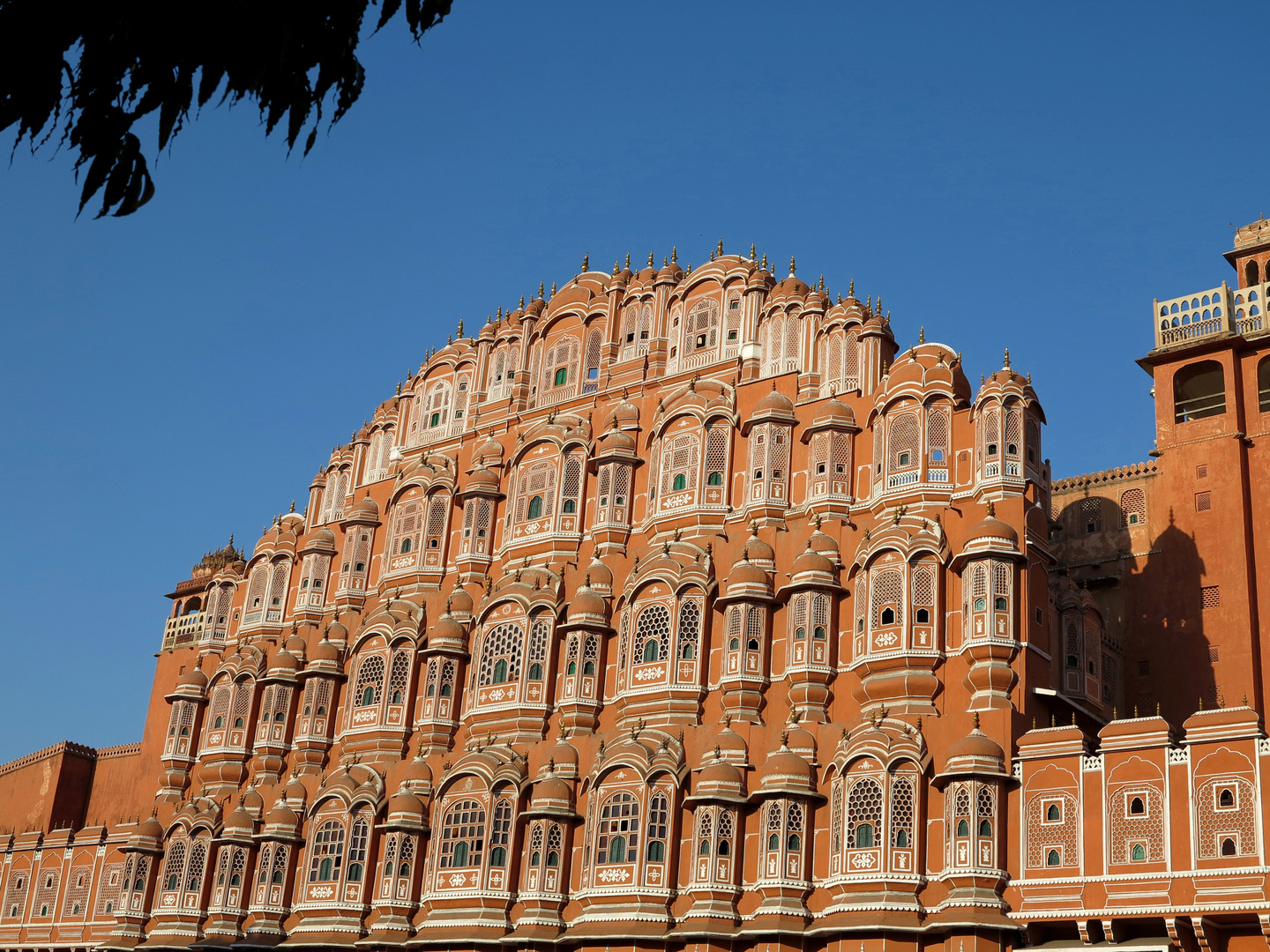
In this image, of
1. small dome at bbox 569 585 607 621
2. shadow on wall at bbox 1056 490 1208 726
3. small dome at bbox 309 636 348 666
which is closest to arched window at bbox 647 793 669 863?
small dome at bbox 569 585 607 621

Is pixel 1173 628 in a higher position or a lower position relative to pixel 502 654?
higher

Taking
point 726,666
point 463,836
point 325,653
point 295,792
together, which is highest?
point 325,653

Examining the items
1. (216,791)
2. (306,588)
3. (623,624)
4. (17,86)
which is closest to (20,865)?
(216,791)

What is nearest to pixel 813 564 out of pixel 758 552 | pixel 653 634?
pixel 758 552

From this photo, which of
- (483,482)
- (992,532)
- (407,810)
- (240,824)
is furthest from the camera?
(483,482)

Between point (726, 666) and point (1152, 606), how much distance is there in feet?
39.7

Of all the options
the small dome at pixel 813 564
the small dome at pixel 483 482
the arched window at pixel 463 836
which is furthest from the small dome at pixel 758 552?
the small dome at pixel 483 482

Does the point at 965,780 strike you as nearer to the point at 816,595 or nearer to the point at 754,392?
the point at 816,595

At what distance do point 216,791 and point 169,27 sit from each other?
4026cm

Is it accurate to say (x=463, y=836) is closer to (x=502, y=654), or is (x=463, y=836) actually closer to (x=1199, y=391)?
(x=502, y=654)

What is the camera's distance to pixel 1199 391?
4184 centimetres

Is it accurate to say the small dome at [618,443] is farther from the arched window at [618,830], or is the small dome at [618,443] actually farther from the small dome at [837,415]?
the arched window at [618,830]

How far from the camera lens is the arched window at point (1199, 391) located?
41.0 m

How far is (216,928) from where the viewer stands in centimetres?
4278
